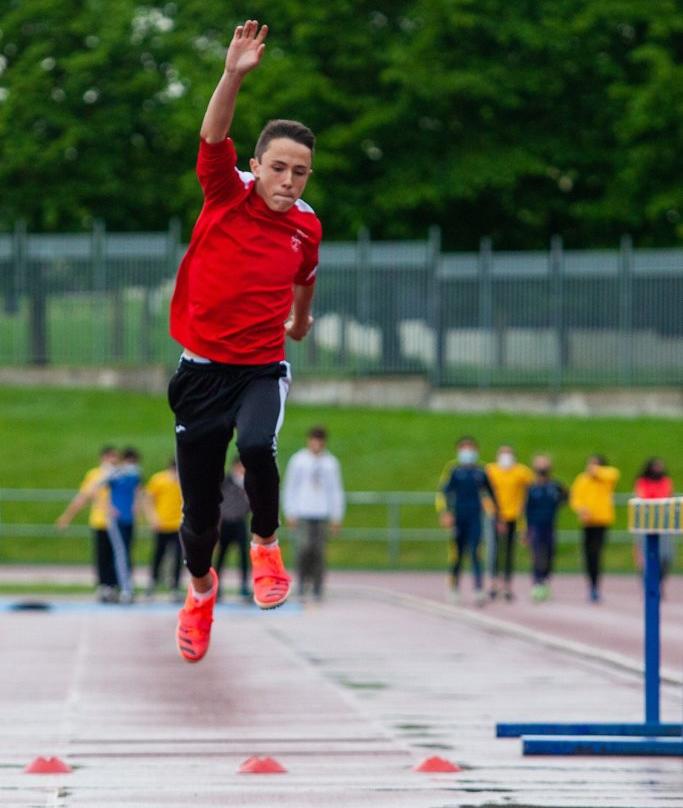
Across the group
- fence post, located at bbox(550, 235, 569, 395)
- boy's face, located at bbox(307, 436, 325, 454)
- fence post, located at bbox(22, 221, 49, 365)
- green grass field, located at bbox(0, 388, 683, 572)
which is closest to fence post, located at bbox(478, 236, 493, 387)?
fence post, located at bbox(550, 235, 569, 395)

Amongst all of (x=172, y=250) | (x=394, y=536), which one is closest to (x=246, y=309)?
(x=394, y=536)

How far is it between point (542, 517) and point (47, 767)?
55.7ft

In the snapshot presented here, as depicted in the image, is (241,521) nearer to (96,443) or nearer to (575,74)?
(96,443)

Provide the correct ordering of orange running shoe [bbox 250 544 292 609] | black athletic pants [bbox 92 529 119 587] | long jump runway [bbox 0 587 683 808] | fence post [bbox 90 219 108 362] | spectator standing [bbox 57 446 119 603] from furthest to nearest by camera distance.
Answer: fence post [bbox 90 219 108 362], black athletic pants [bbox 92 529 119 587], spectator standing [bbox 57 446 119 603], long jump runway [bbox 0 587 683 808], orange running shoe [bbox 250 544 292 609]

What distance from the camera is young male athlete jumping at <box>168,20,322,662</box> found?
8.47 m

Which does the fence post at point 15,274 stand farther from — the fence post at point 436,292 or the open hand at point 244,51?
the open hand at point 244,51

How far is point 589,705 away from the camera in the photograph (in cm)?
1335

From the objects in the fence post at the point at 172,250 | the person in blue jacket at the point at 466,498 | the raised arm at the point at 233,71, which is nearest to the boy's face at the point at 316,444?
the person in blue jacket at the point at 466,498

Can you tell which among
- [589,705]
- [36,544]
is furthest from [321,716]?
[36,544]

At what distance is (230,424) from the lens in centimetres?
887

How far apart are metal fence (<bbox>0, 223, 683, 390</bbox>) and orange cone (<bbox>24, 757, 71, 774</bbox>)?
35999 millimetres

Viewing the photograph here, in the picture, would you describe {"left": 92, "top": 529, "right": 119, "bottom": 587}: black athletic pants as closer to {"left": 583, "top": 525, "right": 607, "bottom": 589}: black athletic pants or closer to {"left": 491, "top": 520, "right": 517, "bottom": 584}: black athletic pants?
{"left": 491, "top": 520, "right": 517, "bottom": 584}: black athletic pants

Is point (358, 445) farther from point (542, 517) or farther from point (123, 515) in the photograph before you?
point (123, 515)

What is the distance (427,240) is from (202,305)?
146 feet
